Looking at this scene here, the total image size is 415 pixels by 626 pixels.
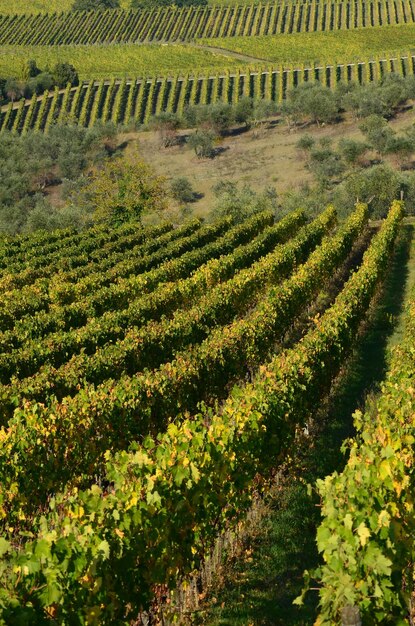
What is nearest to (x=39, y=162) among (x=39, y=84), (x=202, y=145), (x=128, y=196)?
(x=202, y=145)

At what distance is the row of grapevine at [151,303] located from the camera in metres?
22.6

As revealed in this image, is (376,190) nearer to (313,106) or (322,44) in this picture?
(313,106)

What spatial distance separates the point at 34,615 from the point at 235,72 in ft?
416

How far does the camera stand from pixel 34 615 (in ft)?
23.1

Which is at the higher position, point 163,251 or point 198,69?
point 198,69

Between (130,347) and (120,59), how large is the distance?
132 m

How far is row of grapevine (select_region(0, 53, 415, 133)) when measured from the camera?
114m

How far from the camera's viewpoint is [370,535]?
8.09 metres

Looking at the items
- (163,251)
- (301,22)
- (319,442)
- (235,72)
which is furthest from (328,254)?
(301,22)

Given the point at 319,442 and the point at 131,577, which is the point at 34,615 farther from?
→ the point at 319,442

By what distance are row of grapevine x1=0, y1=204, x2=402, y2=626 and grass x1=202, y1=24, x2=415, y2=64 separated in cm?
12253

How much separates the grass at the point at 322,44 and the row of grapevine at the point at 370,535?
126297 mm

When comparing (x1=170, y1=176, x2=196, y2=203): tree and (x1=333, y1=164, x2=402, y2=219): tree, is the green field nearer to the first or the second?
(x1=170, y1=176, x2=196, y2=203): tree

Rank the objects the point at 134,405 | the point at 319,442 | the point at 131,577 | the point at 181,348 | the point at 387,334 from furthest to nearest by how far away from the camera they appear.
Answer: the point at 387,334, the point at 181,348, the point at 319,442, the point at 134,405, the point at 131,577
